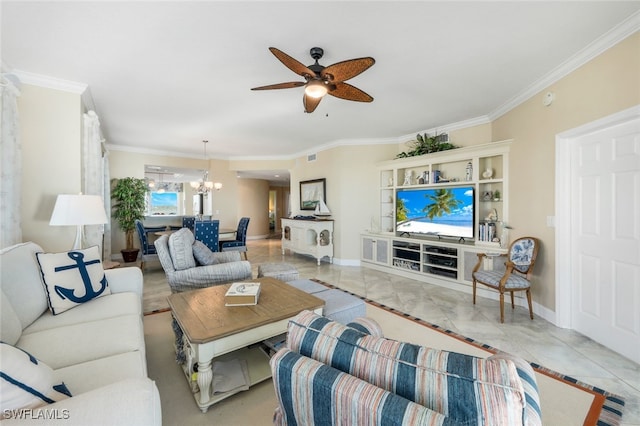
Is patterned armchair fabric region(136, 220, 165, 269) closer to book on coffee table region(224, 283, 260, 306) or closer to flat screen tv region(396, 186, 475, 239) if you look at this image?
book on coffee table region(224, 283, 260, 306)

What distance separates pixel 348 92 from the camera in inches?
101

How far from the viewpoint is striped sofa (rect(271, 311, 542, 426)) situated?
58 cm

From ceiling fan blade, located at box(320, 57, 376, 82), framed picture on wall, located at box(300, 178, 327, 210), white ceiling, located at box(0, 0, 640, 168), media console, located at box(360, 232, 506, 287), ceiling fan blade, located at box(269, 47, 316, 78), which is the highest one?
white ceiling, located at box(0, 0, 640, 168)

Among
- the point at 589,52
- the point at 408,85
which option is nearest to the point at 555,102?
the point at 589,52

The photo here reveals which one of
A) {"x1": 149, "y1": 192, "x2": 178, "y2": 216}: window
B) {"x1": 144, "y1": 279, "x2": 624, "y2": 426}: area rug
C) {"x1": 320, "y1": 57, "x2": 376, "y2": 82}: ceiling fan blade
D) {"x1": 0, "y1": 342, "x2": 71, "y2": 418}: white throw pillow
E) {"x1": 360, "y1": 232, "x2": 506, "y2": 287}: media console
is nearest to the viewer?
{"x1": 0, "y1": 342, "x2": 71, "y2": 418}: white throw pillow

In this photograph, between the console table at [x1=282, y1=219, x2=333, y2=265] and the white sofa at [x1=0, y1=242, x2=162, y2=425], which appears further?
the console table at [x1=282, y1=219, x2=333, y2=265]

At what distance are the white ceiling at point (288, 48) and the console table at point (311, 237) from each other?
2509mm

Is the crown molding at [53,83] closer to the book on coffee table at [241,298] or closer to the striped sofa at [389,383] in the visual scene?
the book on coffee table at [241,298]

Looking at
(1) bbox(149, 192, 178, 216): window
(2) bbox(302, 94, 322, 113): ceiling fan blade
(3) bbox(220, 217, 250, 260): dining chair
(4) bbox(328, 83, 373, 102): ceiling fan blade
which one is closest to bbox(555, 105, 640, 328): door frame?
(4) bbox(328, 83, 373, 102): ceiling fan blade

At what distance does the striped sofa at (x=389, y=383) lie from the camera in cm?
58

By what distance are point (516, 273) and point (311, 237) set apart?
3.88 metres

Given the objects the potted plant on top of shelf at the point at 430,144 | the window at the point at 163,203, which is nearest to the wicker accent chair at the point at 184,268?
the potted plant on top of shelf at the point at 430,144

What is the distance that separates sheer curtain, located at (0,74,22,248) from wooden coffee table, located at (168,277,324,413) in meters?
1.66

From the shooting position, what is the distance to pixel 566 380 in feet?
6.30
